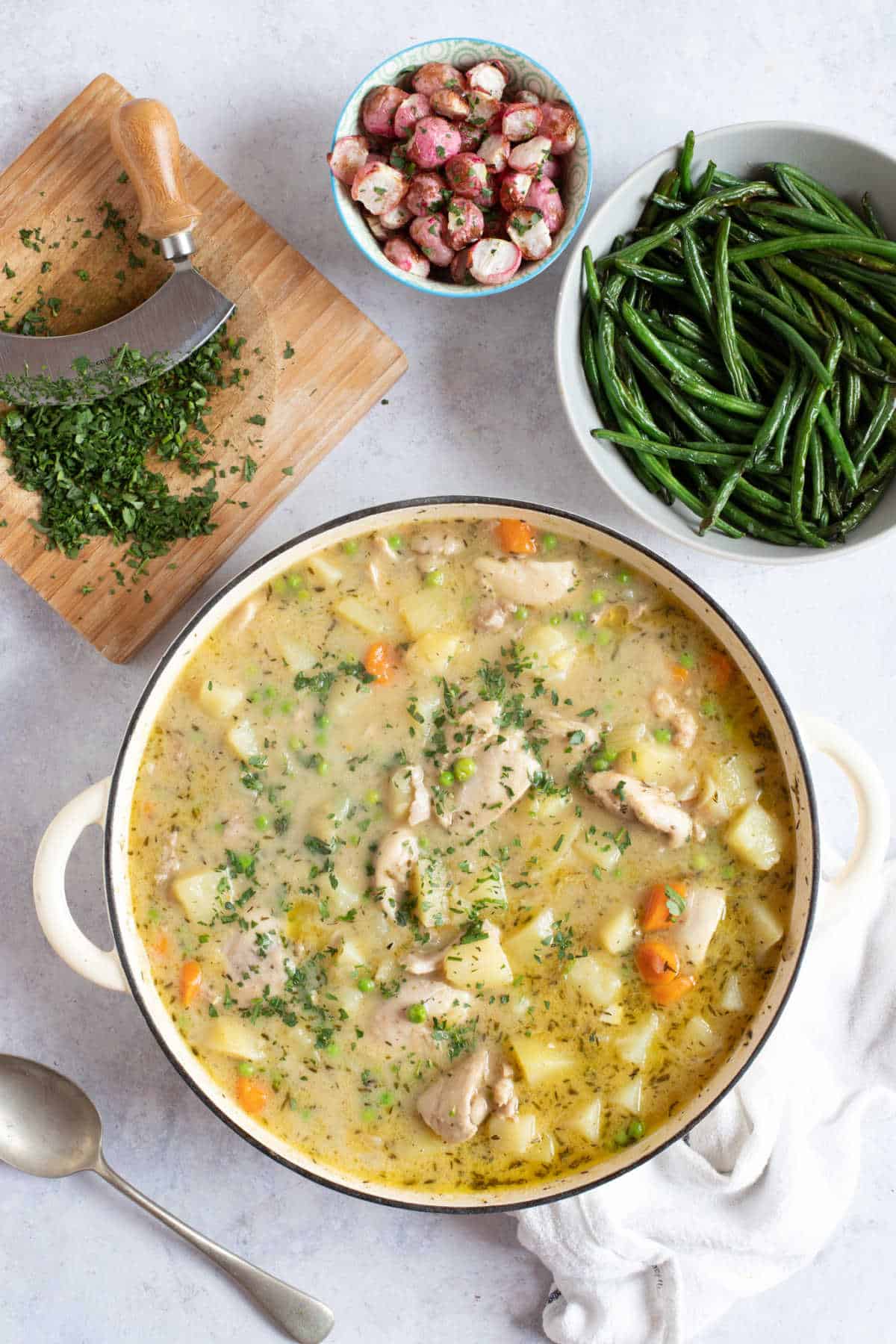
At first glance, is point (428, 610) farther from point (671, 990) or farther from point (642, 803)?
point (671, 990)

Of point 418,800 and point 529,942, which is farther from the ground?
point 418,800

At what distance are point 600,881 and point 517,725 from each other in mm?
615

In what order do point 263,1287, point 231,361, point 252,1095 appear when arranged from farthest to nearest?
point 263,1287 < point 231,361 < point 252,1095

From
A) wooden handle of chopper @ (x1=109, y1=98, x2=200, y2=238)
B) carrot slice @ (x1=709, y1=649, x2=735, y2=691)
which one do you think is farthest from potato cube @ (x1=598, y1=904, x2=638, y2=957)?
wooden handle of chopper @ (x1=109, y1=98, x2=200, y2=238)

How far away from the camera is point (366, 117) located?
11.6 feet

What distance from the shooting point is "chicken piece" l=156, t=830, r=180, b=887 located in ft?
11.7

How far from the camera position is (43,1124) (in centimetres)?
385

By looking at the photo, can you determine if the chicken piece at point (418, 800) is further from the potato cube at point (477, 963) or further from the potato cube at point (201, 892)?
the potato cube at point (201, 892)

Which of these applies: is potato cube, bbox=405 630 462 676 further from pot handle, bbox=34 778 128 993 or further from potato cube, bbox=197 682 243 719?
pot handle, bbox=34 778 128 993

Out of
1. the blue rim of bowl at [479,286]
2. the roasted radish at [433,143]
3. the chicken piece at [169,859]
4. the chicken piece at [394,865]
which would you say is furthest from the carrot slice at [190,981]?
the roasted radish at [433,143]

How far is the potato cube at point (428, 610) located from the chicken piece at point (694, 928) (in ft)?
4.17

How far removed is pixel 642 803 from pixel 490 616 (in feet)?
2.66

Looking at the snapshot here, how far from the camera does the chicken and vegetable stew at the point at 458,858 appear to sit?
355 centimetres

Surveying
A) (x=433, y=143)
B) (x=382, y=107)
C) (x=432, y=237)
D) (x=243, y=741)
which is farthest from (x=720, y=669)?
(x=382, y=107)
